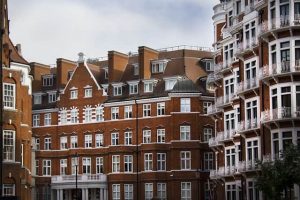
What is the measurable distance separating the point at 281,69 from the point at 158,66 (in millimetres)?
40401

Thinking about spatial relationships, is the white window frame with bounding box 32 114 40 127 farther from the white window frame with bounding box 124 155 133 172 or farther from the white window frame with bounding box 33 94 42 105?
the white window frame with bounding box 124 155 133 172

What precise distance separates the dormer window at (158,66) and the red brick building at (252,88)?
2193 centimetres

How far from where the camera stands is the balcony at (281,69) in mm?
49000

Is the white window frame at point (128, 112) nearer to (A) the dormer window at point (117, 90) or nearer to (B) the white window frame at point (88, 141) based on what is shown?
(A) the dormer window at point (117, 90)

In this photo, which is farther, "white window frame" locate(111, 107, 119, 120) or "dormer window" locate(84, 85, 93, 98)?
"dormer window" locate(84, 85, 93, 98)

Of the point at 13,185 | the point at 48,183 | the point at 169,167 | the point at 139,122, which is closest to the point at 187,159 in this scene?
the point at 169,167

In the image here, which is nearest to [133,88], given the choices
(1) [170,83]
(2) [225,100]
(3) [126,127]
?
(3) [126,127]

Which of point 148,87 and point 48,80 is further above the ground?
point 48,80

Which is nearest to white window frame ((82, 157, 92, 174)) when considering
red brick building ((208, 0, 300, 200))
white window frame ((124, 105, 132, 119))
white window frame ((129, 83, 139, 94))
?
white window frame ((124, 105, 132, 119))

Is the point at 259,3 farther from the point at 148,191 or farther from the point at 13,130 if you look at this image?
the point at 148,191

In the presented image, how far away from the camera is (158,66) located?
89125 mm

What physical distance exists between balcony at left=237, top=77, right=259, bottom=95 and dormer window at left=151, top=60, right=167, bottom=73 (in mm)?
32893

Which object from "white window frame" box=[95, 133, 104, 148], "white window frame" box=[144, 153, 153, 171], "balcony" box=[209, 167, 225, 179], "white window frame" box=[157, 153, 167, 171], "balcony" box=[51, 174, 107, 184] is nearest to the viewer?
"balcony" box=[209, 167, 225, 179]

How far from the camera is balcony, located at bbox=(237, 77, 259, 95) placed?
53425 mm
